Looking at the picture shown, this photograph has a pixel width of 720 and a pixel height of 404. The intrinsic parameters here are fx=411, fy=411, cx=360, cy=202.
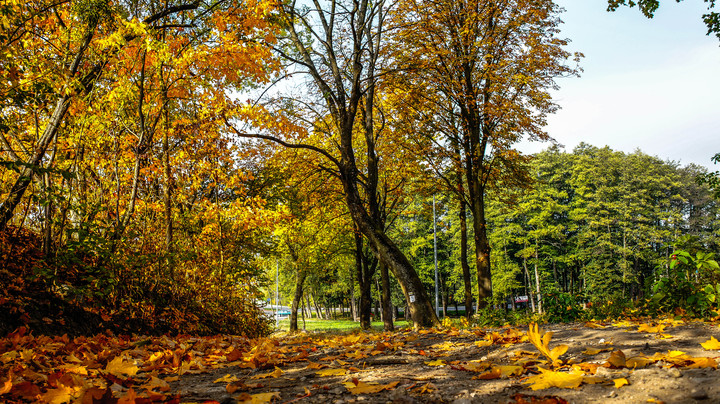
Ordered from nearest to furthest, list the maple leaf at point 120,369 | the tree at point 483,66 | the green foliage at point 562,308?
the maple leaf at point 120,369, the green foliage at point 562,308, the tree at point 483,66

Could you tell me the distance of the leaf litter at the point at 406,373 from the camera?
1.81 meters

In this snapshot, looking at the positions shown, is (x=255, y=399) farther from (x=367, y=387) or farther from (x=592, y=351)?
(x=592, y=351)

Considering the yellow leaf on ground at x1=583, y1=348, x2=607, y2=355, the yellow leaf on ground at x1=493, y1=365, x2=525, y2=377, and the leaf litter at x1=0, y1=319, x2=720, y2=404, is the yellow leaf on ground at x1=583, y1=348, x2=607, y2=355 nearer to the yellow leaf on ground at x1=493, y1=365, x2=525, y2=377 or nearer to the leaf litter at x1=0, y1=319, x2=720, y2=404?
the leaf litter at x1=0, y1=319, x2=720, y2=404

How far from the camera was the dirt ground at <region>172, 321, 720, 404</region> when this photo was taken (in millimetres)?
1795

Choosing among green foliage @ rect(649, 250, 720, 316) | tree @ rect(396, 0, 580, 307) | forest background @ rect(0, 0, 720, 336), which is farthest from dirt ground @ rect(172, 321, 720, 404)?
tree @ rect(396, 0, 580, 307)

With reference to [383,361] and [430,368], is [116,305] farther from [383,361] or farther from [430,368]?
[430,368]

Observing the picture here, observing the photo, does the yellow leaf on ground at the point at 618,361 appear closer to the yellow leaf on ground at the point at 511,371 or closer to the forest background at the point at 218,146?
the yellow leaf on ground at the point at 511,371

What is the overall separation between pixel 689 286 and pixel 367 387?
4499mm

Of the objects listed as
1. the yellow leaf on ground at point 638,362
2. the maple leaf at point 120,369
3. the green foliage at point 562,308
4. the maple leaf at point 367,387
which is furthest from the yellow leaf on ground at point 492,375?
the green foliage at point 562,308

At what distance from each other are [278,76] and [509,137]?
7.16 meters

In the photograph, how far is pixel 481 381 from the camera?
2291 mm

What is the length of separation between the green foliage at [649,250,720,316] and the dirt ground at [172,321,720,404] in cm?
80

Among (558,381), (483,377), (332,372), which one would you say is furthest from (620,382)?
(332,372)

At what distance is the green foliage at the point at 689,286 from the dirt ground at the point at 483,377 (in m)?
0.80
